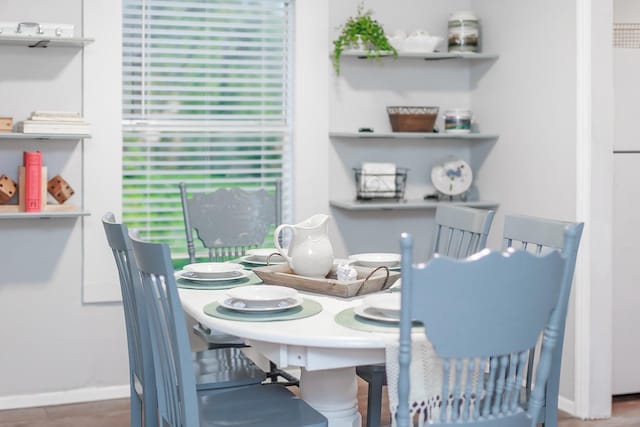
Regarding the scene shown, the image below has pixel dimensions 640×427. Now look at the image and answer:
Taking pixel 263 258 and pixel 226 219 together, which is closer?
pixel 263 258

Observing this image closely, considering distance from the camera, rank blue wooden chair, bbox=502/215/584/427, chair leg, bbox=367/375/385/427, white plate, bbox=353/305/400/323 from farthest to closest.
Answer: chair leg, bbox=367/375/385/427 < blue wooden chair, bbox=502/215/584/427 < white plate, bbox=353/305/400/323

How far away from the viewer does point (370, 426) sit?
115 inches

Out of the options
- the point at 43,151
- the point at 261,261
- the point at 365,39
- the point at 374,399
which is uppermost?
the point at 365,39

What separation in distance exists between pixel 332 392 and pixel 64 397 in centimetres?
199

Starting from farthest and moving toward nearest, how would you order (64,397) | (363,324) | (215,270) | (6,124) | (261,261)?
(64,397) < (6,124) < (261,261) < (215,270) < (363,324)

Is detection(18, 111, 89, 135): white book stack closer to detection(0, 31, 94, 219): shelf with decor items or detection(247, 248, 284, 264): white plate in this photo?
detection(0, 31, 94, 219): shelf with decor items

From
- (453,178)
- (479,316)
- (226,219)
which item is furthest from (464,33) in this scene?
(479,316)

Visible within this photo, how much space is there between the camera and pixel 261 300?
7.03 ft

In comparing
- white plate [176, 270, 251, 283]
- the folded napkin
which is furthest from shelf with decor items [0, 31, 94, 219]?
the folded napkin

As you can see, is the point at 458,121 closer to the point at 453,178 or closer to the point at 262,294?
the point at 453,178

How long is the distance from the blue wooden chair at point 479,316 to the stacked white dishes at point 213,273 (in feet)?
3.50

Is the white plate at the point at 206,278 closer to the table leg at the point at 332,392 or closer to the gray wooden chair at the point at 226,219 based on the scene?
the table leg at the point at 332,392

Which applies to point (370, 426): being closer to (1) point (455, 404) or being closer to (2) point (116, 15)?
(1) point (455, 404)

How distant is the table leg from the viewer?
235cm
